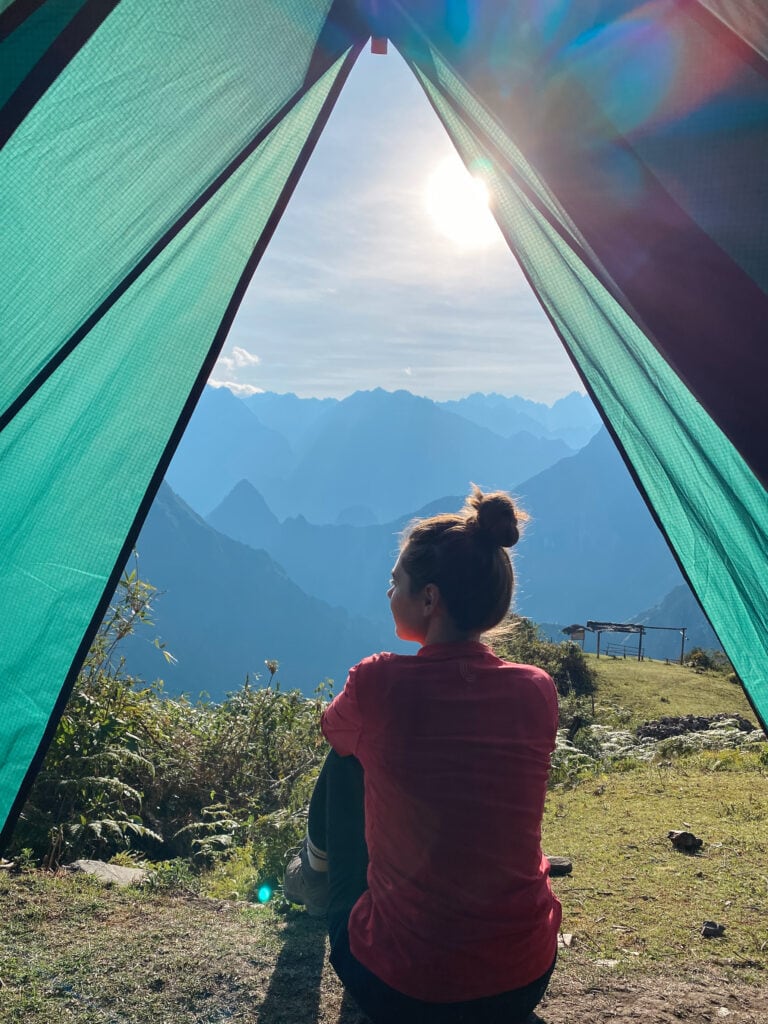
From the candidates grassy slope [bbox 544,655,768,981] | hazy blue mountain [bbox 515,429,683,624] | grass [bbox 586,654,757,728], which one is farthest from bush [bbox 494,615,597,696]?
hazy blue mountain [bbox 515,429,683,624]

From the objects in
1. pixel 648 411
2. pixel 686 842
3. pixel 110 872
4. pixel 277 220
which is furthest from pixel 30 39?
pixel 686 842

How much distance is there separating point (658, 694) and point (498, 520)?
28.2 feet

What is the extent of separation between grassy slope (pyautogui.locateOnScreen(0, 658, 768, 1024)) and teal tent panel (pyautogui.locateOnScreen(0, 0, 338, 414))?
188 cm

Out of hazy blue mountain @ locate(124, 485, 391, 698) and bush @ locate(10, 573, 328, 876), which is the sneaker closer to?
bush @ locate(10, 573, 328, 876)

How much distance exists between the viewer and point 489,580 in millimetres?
1770

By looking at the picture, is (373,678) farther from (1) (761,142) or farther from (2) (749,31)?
(2) (749,31)

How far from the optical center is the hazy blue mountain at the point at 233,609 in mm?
109875

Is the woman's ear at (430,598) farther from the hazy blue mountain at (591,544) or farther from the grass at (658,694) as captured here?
the hazy blue mountain at (591,544)

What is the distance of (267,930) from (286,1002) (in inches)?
19.7

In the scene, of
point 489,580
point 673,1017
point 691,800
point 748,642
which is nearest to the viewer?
point 489,580

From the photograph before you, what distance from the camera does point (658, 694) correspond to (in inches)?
367

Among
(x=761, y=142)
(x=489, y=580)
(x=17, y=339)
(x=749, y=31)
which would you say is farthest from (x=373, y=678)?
(x=17, y=339)

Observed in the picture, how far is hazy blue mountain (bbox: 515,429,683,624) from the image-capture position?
17300cm

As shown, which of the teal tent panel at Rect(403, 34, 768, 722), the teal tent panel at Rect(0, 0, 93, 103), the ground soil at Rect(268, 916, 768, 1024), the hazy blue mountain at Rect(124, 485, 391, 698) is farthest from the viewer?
the hazy blue mountain at Rect(124, 485, 391, 698)
